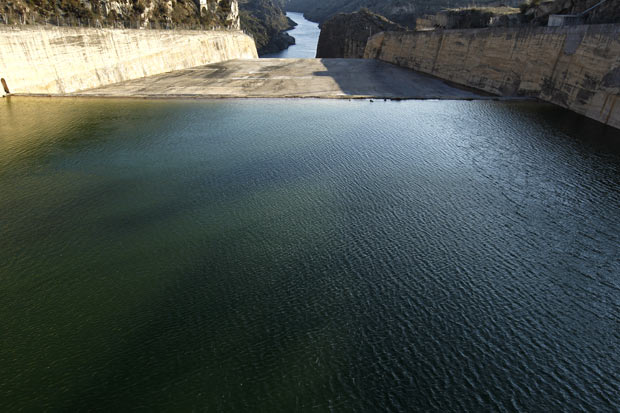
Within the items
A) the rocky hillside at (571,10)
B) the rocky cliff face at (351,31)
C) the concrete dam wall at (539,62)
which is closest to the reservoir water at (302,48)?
the rocky cliff face at (351,31)

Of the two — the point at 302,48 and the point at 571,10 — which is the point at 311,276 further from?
the point at 302,48

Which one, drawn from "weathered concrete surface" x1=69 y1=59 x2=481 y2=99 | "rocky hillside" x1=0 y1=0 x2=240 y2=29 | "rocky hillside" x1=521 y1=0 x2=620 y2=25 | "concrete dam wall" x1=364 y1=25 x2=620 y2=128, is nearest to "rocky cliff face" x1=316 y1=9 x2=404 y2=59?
"rocky hillside" x1=0 y1=0 x2=240 y2=29

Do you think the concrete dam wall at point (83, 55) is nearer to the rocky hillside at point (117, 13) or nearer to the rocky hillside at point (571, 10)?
the rocky hillside at point (117, 13)

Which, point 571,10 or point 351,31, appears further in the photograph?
point 351,31

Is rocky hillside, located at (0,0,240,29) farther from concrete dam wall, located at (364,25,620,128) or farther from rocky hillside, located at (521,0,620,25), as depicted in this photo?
rocky hillside, located at (521,0,620,25)

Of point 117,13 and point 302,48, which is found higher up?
point 117,13

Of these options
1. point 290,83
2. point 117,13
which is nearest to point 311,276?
point 290,83

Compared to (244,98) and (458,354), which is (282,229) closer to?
(458,354)
